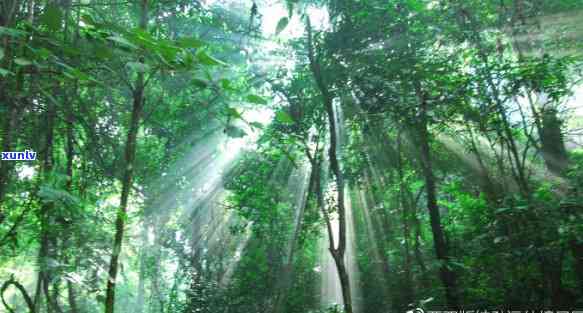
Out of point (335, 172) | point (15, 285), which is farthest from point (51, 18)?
point (335, 172)

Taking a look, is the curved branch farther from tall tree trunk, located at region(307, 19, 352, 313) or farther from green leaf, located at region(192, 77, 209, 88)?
tall tree trunk, located at region(307, 19, 352, 313)

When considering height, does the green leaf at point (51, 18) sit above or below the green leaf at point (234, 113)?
above

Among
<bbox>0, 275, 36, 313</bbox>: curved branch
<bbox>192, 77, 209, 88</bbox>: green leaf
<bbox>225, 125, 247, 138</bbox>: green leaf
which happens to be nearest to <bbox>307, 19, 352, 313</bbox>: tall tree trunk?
<bbox>0, 275, 36, 313</bbox>: curved branch

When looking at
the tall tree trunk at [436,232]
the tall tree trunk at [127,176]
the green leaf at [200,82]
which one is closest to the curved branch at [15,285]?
the tall tree trunk at [127,176]

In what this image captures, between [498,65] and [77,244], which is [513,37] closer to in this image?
[498,65]

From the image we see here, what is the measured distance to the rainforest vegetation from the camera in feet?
5.99

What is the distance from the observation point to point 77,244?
10.5 feet

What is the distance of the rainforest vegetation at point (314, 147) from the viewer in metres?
1.83

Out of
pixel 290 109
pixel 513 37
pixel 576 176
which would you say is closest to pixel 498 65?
pixel 513 37

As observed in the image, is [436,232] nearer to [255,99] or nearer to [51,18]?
[255,99]

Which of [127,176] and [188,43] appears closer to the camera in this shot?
[188,43]

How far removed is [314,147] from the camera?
6.06m

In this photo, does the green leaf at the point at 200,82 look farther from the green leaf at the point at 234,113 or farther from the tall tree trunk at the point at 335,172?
the tall tree trunk at the point at 335,172

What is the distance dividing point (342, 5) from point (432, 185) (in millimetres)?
2794
